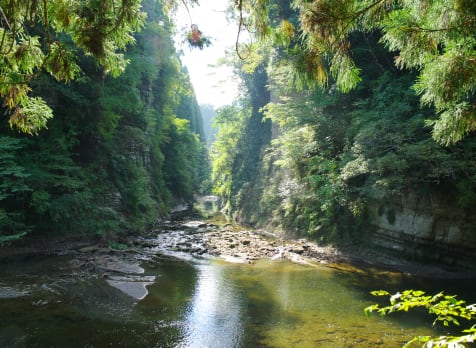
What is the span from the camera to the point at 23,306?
6.73 metres

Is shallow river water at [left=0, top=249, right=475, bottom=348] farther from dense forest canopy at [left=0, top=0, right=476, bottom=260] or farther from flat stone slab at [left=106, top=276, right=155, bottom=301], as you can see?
dense forest canopy at [left=0, top=0, right=476, bottom=260]

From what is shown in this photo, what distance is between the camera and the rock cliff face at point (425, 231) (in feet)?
33.1

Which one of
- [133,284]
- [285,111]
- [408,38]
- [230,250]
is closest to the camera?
[408,38]


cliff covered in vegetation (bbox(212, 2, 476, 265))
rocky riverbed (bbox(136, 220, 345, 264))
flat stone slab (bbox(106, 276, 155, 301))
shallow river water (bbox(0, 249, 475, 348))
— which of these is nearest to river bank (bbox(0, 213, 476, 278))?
rocky riverbed (bbox(136, 220, 345, 264))

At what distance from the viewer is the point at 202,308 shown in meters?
7.46

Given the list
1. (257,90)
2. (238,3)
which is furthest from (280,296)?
(257,90)

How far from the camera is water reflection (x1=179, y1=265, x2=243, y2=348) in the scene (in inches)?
A: 235

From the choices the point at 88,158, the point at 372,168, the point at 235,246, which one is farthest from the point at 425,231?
the point at 88,158

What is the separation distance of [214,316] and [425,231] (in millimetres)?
7723

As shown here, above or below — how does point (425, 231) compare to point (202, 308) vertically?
above

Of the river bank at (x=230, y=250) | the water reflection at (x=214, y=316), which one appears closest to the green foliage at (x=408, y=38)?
the water reflection at (x=214, y=316)

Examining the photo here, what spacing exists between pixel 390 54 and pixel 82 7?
15.2m

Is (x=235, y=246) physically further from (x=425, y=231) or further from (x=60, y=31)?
(x=60, y=31)

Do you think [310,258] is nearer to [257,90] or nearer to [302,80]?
[302,80]
